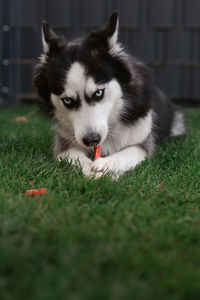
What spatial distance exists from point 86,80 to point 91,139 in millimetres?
423

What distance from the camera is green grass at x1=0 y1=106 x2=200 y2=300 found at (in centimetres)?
129

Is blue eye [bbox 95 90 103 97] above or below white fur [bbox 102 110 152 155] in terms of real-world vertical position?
above

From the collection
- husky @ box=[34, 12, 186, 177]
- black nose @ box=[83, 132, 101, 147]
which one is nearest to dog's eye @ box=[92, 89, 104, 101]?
husky @ box=[34, 12, 186, 177]

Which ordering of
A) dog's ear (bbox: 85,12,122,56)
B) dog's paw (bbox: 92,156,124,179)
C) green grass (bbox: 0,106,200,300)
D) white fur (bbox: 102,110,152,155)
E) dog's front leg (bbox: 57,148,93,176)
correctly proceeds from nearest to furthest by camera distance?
green grass (bbox: 0,106,200,300) < dog's paw (bbox: 92,156,124,179) < dog's front leg (bbox: 57,148,93,176) < dog's ear (bbox: 85,12,122,56) < white fur (bbox: 102,110,152,155)

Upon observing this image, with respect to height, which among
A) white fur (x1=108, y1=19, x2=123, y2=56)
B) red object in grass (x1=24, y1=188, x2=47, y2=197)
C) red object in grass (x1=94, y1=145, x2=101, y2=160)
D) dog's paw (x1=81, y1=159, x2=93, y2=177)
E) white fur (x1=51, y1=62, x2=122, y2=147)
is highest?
white fur (x1=108, y1=19, x2=123, y2=56)

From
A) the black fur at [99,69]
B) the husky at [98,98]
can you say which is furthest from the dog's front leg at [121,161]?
the black fur at [99,69]

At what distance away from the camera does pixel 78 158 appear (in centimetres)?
273

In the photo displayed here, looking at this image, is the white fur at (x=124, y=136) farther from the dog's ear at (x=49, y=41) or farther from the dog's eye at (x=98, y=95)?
the dog's ear at (x=49, y=41)

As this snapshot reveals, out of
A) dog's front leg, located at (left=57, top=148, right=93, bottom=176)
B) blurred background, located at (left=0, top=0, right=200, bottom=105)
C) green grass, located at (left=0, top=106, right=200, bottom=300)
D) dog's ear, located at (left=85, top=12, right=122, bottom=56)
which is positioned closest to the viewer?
green grass, located at (left=0, top=106, right=200, bottom=300)

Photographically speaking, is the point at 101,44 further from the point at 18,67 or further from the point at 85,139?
the point at 18,67

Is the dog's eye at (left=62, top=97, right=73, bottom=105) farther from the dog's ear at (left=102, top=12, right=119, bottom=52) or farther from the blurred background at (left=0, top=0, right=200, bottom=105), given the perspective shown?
the blurred background at (left=0, top=0, right=200, bottom=105)

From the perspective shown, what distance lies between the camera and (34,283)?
1.31 meters

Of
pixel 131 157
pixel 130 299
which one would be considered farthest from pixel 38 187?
pixel 130 299

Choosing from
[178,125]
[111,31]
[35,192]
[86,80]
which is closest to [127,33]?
[178,125]
